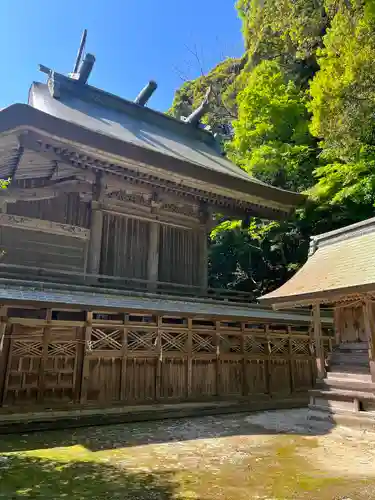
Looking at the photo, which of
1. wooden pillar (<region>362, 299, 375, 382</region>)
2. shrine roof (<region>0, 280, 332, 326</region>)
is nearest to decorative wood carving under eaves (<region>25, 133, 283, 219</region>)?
shrine roof (<region>0, 280, 332, 326</region>)

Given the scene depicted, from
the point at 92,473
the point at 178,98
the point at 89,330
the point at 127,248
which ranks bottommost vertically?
the point at 92,473

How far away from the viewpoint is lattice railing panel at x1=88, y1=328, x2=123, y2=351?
8281 millimetres

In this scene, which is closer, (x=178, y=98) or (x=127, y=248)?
(x=127, y=248)

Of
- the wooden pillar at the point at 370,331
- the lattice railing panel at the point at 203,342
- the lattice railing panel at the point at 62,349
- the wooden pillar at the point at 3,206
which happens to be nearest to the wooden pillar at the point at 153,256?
the lattice railing panel at the point at 203,342

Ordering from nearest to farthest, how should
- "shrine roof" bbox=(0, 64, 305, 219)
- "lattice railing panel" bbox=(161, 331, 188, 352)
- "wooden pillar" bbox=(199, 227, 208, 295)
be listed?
"shrine roof" bbox=(0, 64, 305, 219), "lattice railing panel" bbox=(161, 331, 188, 352), "wooden pillar" bbox=(199, 227, 208, 295)

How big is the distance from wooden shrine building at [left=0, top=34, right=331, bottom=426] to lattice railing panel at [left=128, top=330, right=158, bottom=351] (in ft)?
0.09

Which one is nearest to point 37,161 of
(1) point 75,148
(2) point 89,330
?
(1) point 75,148

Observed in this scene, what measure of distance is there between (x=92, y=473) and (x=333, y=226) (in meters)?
13.9

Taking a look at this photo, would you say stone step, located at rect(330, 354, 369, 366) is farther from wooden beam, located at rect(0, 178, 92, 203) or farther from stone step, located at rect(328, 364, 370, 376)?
wooden beam, located at rect(0, 178, 92, 203)

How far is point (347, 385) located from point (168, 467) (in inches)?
179

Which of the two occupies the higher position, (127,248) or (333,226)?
(333,226)

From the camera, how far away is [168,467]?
4.80 metres

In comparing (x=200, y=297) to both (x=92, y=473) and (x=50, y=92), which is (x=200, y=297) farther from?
(x=50, y=92)

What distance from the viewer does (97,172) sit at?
954cm
